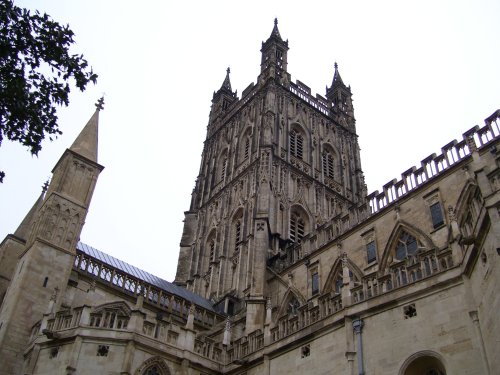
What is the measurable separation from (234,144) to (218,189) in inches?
192

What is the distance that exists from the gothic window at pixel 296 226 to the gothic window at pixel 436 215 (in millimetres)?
17493

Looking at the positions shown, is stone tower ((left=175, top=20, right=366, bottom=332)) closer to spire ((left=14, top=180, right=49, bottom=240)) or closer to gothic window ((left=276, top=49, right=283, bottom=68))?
gothic window ((left=276, top=49, right=283, bottom=68))

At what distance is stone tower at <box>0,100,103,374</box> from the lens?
22531 mm

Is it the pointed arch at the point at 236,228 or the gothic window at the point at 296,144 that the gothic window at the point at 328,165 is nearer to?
the gothic window at the point at 296,144

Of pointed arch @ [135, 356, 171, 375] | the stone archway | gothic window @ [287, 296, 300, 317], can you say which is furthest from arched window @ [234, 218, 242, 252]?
the stone archway

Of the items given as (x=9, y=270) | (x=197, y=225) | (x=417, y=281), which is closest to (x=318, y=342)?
(x=417, y=281)

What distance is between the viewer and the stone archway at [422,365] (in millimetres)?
15836

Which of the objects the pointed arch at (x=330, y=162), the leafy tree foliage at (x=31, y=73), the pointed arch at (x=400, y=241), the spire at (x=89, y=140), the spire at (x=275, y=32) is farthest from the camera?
the spire at (x=275, y=32)

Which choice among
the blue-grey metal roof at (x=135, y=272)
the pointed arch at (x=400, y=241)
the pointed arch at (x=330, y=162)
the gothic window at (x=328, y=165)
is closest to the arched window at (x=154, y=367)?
the blue-grey metal roof at (x=135, y=272)

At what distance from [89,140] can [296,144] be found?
895 inches

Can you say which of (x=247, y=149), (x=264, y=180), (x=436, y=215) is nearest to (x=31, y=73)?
(x=436, y=215)

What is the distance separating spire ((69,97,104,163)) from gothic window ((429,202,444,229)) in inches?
697

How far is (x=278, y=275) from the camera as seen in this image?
33.8m

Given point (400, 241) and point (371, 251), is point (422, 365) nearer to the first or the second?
point (400, 241)
